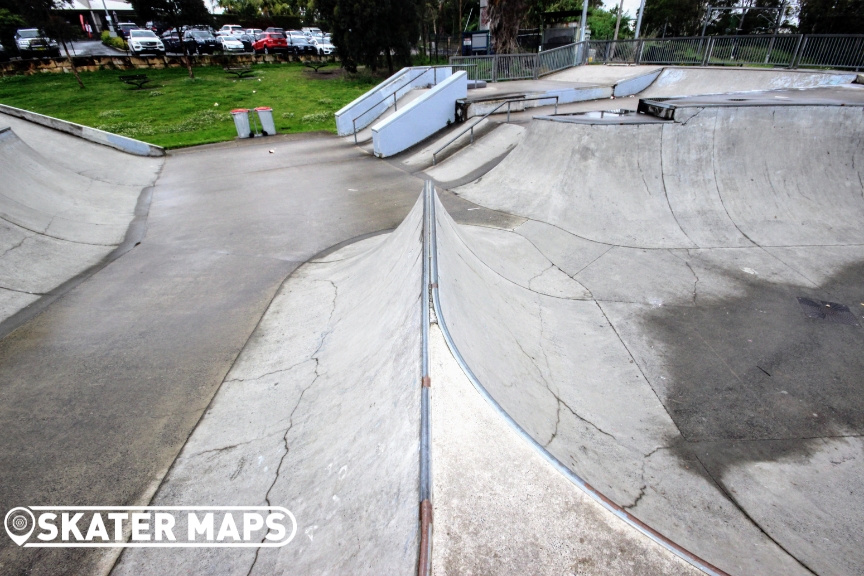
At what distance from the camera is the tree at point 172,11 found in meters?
22.4

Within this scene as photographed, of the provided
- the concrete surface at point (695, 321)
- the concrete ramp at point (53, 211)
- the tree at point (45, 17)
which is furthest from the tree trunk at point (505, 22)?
the tree at point (45, 17)

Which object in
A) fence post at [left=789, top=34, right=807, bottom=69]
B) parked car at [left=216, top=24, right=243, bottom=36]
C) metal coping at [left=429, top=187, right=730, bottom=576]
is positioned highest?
parked car at [left=216, top=24, right=243, bottom=36]

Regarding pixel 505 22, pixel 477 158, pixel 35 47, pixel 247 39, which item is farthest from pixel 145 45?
pixel 477 158

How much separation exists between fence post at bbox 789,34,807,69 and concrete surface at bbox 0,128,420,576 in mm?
14150

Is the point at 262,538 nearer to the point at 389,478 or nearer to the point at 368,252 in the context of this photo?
the point at 389,478

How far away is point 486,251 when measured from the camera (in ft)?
21.4

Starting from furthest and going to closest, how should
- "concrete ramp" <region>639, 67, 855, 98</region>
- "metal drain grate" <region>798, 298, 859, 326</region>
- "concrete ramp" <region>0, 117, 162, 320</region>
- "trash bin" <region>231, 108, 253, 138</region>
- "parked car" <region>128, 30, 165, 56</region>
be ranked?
"parked car" <region>128, 30, 165, 56</region> → "trash bin" <region>231, 108, 253, 138</region> → "concrete ramp" <region>639, 67, 855, 98</region> → "concrete ramp" <region>0, 117, 162, 320</region> → "metal drain grate" <region>798, 298, 859, 326</region>

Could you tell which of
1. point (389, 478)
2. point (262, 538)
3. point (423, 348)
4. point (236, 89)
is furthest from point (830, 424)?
point (236, 89)

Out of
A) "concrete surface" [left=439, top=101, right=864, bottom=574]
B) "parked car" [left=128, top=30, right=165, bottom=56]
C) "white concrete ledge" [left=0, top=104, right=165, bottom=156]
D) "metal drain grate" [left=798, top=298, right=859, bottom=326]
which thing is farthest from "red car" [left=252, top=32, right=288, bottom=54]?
"metal drain grate" [left=798, top=298, right=859, bottom=326]

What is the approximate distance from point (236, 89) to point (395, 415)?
2564cm

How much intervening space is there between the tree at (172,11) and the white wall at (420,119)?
60.3 feet

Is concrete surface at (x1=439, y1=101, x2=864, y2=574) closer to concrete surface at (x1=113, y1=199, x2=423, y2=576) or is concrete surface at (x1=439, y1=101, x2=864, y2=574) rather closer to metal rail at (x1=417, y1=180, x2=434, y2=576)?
metal rail at (x1=417, y1=180, x2=434, y2=576)

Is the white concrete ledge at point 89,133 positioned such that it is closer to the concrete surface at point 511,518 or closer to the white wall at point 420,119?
the white wall at point 420,119

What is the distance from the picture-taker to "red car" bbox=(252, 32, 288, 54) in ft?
117
